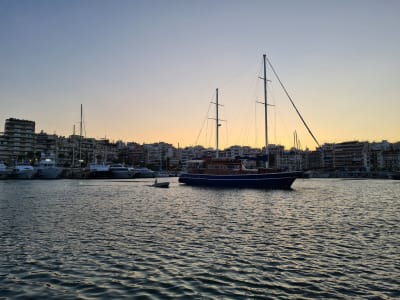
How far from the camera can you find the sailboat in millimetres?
59438

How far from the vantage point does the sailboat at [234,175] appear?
195ft

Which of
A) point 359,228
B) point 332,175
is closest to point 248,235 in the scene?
point 359,228

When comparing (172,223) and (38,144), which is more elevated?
(38,144)

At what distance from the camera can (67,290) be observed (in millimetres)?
10359

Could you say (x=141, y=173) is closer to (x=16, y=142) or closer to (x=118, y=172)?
(x=118, y=172)

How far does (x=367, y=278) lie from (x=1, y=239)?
17766 mm

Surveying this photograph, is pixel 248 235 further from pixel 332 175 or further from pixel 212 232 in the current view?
pixel 332 175

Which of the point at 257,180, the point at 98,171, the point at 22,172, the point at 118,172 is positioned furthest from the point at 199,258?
the point at 118,172

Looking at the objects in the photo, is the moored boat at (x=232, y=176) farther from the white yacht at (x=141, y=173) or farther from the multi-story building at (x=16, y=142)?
the multi-story building at (x=16, y=142)

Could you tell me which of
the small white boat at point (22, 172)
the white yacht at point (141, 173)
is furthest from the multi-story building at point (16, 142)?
the white yacht at point (141, 173)

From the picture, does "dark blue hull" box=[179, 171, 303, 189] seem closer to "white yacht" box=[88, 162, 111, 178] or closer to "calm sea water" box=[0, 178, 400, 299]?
"calm sea water" box=[0, 178, 400, 299]

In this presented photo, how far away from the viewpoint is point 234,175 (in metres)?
63.4

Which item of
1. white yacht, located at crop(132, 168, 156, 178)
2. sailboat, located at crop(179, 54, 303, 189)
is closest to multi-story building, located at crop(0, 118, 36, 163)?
white yacht, located at crop(132, 168, 156, 178)

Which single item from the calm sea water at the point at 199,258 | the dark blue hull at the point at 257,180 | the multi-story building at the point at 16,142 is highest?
the multi-story building at the point at 16,142
